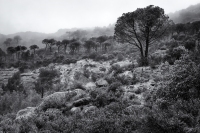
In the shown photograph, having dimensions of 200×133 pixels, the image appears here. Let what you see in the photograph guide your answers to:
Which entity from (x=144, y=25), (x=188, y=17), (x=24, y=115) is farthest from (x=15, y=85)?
(x=188, y=17)

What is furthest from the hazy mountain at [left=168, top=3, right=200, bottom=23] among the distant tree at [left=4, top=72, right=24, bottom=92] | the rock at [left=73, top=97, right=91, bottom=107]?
the rock at [left=73, top=97, right=91, bottom=107]

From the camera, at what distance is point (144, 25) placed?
60.2 ft

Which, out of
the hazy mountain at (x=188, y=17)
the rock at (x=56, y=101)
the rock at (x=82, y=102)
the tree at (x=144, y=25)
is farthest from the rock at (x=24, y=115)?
the hazy mountain at (x=188, y=17)

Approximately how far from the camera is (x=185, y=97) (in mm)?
6676

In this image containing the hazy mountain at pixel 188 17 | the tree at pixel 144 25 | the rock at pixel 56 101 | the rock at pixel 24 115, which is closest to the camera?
the rock at pixel 24 115

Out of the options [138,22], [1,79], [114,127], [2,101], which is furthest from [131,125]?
[1,79]

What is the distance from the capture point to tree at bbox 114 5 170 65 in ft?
59.3

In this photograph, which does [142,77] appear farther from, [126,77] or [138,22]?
[138,22]

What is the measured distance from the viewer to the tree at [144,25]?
18.1 m

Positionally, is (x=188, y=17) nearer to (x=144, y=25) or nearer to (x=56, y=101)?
(x=144, y=25)

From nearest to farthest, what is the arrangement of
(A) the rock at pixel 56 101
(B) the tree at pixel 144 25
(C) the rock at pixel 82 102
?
(C) the rock at pixel 82 102
(A) the rock at pixel 56 101
(B) the tree at pixel 144 25

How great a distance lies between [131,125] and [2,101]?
82.4 ft

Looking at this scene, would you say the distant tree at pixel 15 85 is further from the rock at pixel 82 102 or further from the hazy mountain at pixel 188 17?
the hazy mountain at pixel 188 17

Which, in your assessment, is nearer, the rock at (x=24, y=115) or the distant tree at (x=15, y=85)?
the rock at (x=24, y=115)
